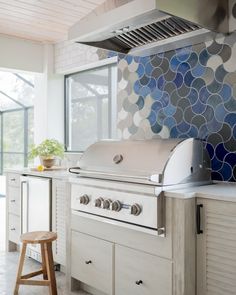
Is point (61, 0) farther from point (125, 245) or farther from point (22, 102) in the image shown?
point (22, 102)

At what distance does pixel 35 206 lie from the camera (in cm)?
342

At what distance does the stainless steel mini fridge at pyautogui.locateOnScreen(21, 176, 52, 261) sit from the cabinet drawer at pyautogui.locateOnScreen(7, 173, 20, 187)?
0.65 ft

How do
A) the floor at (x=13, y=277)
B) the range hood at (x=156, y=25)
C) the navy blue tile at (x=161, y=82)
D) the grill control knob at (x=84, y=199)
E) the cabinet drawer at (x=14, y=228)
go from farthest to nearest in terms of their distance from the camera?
the cabinet drawer at (x=14, y=228) → the navy blue tile at (x=161, y=82) → the floor at (x=13, y=277) → the grill control knob at (x=84, y=199) → the range hood at (x=156, y=25)

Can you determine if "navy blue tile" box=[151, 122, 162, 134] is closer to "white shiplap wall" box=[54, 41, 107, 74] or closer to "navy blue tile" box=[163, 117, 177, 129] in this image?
"navy blue tile" box=[163, 117, 177, 129]

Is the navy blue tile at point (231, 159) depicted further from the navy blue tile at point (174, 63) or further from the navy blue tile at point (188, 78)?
the navy blue tile at point (174, 63)

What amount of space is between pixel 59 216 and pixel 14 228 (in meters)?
0.93

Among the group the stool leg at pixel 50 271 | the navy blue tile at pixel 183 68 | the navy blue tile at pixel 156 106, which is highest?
the navy blue tile at pixel 183 68

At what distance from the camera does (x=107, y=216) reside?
2367 millimetres

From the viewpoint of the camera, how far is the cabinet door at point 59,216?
3.06 m

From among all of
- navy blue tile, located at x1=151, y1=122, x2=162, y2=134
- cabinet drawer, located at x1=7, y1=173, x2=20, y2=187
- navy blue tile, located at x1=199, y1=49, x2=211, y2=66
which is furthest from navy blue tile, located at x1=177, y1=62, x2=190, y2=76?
cabinet drawer, located at x1=7, y1=173, x2=20, y2=187

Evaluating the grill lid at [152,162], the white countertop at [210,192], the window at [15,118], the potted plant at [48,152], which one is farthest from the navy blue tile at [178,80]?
the window at [15,118]

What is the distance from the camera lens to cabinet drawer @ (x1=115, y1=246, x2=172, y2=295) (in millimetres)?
2068

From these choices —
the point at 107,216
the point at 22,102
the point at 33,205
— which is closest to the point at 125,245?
the point at 107,216

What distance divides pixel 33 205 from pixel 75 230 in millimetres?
872
